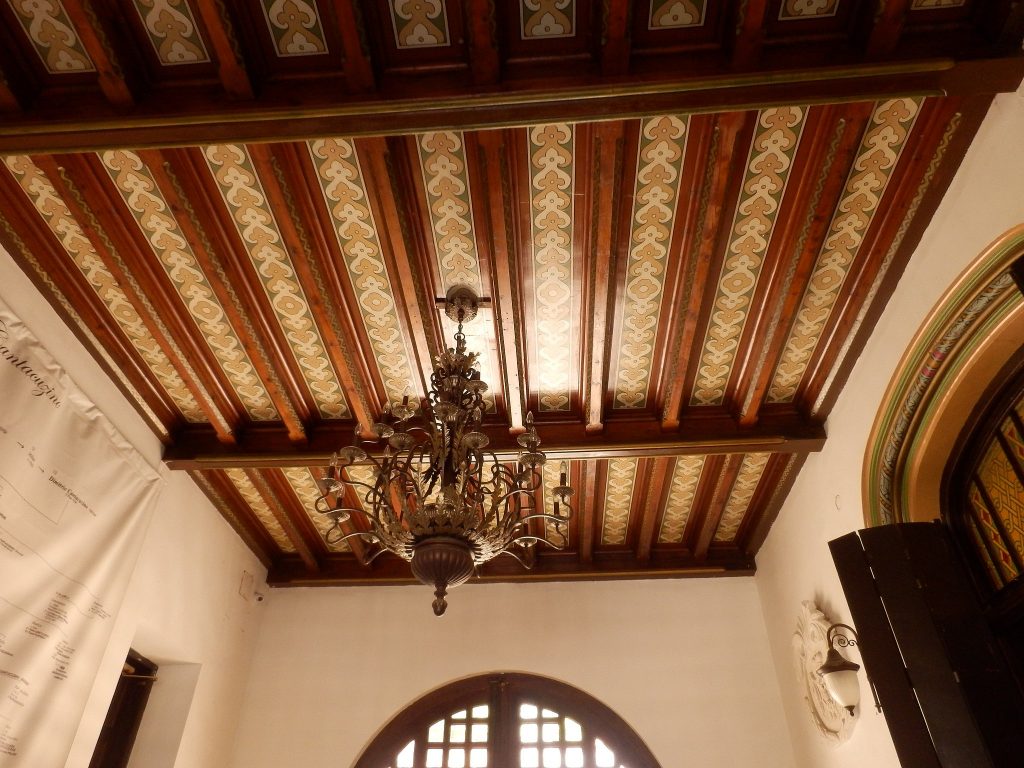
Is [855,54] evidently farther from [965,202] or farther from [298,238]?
[298,238]

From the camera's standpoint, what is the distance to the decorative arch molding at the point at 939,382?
3104 millimetres

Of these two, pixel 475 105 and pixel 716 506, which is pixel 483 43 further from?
pixel 716 506

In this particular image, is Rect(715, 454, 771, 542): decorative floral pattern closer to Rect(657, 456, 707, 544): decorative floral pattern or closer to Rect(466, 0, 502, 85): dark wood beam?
Rect(657, 456, 707, 544): decorative floral pattern

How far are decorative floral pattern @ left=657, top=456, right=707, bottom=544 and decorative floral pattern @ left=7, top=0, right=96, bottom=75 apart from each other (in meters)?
4.22

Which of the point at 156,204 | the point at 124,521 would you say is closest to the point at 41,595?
the point at 124,521

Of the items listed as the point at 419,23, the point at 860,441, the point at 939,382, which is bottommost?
the point at 939,382

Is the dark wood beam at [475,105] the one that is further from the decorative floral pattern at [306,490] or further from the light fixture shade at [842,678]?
the light fixture shade at [842,678]

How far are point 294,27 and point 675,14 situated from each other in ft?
4.87

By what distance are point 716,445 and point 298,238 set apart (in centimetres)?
284

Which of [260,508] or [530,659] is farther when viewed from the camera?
[530,659]

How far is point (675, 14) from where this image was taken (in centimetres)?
285

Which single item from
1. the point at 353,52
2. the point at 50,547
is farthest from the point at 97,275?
the point at 353,52

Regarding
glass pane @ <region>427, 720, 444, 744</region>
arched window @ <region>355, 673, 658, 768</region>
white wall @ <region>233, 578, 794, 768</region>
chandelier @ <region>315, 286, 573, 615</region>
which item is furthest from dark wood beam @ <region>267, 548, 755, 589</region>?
chandelier @ <region>315, 286, 573, 615</region>

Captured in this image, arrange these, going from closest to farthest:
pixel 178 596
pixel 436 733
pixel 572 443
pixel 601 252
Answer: pixel 601 252 → pixel 572 443 → pixel 178 596 → pixel 436 733
